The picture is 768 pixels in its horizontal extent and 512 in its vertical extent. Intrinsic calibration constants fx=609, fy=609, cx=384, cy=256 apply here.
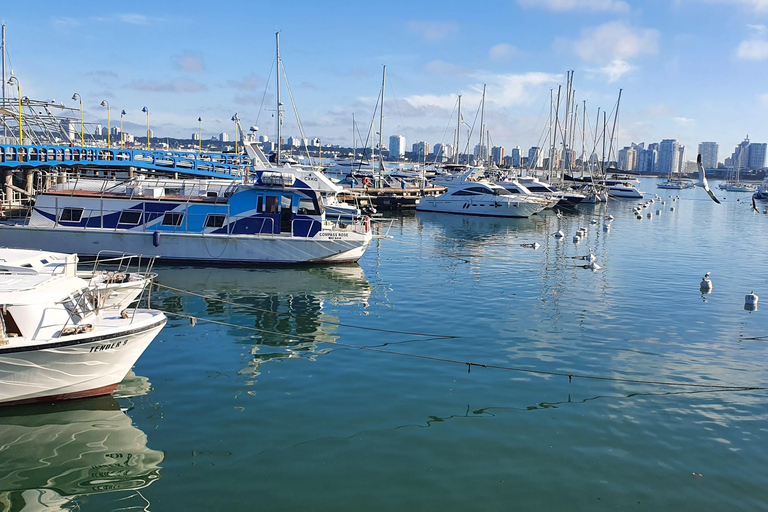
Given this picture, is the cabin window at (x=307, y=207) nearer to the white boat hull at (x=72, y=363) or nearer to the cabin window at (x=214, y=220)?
the cabin window at (x=214, y=220)

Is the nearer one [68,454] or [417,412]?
A: [68,454]

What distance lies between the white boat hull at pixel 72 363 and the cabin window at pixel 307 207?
49.4 ft

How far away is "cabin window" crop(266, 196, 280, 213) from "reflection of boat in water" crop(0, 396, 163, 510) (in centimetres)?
1564

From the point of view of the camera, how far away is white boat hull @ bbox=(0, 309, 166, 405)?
10.8 m

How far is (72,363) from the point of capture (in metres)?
11.2

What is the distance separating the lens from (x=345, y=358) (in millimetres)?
14797

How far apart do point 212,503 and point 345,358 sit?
21.6 feet

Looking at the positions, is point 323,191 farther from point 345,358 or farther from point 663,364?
point 663,364

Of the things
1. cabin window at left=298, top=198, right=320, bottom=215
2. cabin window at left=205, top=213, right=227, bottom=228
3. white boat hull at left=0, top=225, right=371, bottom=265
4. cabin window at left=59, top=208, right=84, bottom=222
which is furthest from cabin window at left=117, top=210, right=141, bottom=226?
cabin window at left=298, top=198, right=320, bottom=215

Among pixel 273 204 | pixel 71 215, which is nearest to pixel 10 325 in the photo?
pixel 273 204

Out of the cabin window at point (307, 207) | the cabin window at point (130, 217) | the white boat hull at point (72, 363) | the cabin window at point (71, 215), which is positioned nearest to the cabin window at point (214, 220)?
the cabin window at point (130, 217)

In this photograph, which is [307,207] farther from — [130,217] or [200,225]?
[130,217]

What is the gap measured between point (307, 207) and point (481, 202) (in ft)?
112

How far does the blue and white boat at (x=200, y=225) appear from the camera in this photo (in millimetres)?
26219
